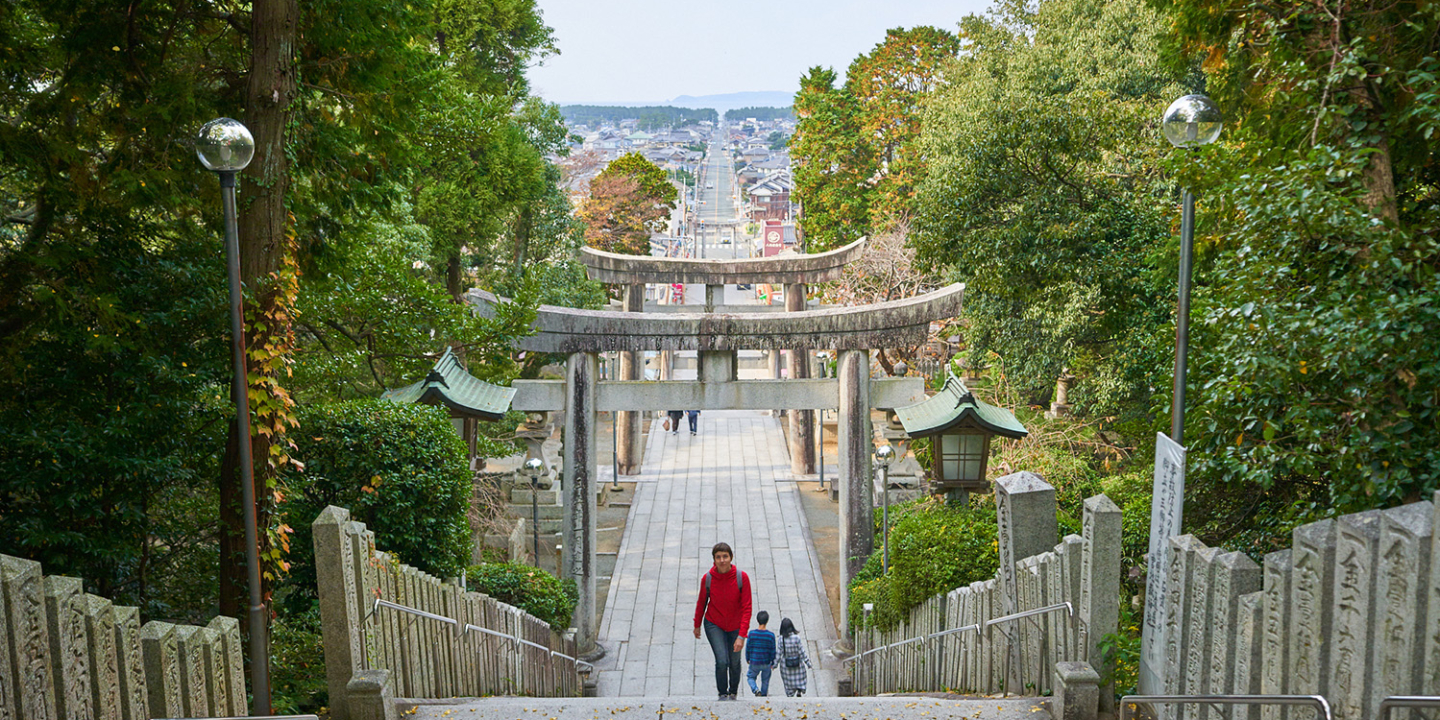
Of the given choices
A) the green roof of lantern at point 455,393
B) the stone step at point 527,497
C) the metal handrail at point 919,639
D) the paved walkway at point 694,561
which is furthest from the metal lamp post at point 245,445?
the stone step at point 527,497

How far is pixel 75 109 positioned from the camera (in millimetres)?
7145

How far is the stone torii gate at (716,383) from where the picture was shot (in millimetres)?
12812

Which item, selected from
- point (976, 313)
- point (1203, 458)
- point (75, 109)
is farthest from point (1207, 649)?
point (976, 313)

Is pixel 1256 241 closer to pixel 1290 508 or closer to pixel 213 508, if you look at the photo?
pixel 1290 508

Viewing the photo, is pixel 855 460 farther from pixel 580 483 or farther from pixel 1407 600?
pixel 1407 600

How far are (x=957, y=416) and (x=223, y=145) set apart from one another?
259 inches

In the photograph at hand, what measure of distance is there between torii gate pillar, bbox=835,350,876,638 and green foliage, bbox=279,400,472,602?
602 cm

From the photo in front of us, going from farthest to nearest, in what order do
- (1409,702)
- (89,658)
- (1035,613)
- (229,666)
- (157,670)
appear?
(1035,613) → (229,666) → (157,670) → (89,658) → (1409,702)

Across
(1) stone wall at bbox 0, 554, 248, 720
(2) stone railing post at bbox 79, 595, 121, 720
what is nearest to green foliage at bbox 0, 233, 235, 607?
(1) stone wall at bbox 0, 554, 248, 720

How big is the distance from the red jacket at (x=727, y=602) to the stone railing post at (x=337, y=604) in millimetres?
2798

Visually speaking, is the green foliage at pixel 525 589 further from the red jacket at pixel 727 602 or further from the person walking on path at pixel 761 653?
the red jacket at pixel 727 602

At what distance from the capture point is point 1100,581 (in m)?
5.63

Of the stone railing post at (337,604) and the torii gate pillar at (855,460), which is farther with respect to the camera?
the torii gate pillar at (855,460)

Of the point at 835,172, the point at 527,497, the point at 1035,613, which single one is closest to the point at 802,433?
the point at 527,497
